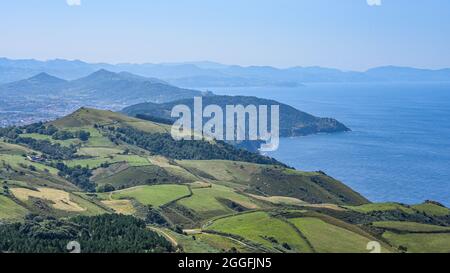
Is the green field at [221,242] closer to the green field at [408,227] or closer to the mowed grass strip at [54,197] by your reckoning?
the mowed grass strip at [54,197]

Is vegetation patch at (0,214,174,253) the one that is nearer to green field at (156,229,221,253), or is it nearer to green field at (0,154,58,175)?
green field at (156,229,221,253)

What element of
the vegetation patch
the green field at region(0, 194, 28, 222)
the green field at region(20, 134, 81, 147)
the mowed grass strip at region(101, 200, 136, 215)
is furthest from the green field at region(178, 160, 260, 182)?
the vegetation patch

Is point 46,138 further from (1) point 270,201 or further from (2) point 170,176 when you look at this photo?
(1) point 270,201

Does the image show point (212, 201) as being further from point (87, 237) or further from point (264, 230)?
point (87, 237)

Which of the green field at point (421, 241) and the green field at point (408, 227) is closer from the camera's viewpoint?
the green field at point (421, 241)

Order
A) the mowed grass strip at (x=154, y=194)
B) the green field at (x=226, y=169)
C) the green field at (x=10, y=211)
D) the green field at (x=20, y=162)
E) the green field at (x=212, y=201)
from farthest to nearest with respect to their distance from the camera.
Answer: the green field at (x=226, y=169) → the green field at (x=20, y=162) → the mowed grass strip at (x=154, y=194) → the green field at (x=212, y=201) → the green field at (x=10, y=211)

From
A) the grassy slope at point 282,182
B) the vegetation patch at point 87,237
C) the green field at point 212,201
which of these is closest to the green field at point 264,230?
the green field at point 212,201

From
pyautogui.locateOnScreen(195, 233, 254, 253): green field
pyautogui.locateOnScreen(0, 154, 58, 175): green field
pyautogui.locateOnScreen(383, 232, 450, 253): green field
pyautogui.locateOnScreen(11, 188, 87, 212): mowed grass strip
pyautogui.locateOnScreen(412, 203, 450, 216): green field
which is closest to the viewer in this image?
pyautogui.locateOnScreen(195, 233, 254, 253): green field
